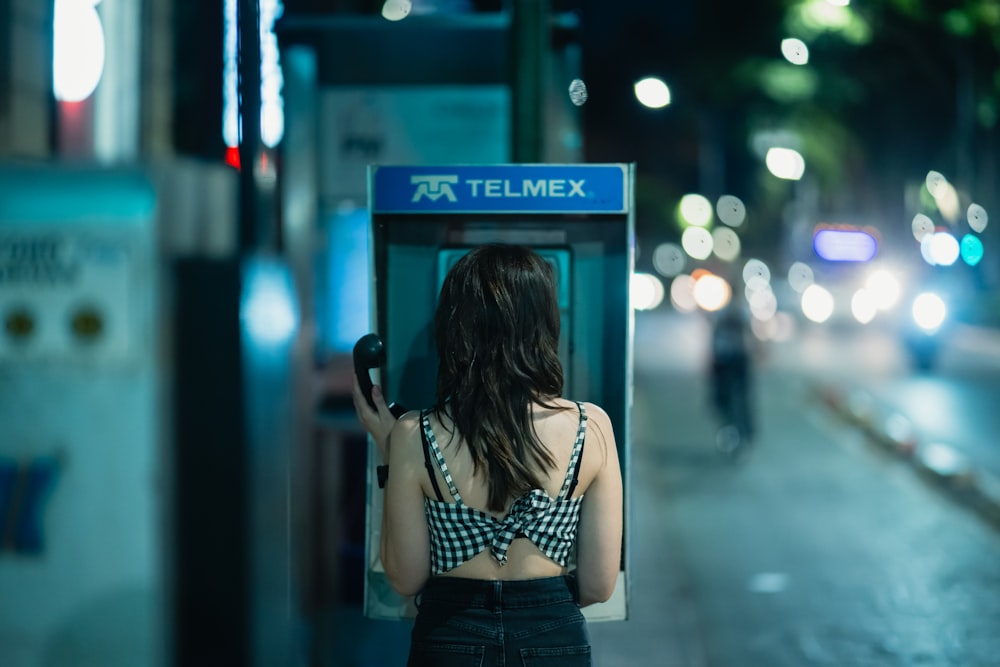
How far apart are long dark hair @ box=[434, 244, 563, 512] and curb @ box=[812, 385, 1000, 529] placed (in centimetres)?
731

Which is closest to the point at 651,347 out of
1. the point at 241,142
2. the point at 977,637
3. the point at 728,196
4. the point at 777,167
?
the point at 777,167

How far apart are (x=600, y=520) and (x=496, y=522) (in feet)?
0.87

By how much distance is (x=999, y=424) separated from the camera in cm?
1459

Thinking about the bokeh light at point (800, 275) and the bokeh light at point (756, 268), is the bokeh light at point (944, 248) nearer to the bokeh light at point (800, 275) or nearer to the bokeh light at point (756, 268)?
the bokeh light at point (800, 275)

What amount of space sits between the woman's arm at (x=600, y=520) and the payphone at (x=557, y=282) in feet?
3.29

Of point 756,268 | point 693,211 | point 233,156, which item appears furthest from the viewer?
point 756,268

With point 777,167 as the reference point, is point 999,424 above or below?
below

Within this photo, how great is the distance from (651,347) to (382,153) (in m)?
28.2

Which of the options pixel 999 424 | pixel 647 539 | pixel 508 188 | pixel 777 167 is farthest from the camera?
pixel 777 167

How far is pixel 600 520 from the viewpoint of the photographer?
2.73 metres

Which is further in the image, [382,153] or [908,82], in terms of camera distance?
[908,82]

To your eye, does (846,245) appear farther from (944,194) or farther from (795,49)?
(795,49)

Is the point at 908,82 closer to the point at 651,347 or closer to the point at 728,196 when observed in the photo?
the point at 651,347

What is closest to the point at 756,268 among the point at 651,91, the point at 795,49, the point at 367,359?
the point at 795,49
